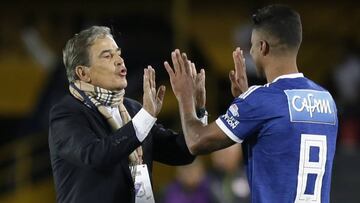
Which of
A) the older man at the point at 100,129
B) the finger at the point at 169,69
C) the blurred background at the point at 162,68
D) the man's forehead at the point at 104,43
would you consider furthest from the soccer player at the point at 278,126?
the blurred background at the point at 162,68

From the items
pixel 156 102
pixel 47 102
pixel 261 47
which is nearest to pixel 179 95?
pixel 156 102

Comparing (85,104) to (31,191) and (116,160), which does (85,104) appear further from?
(31,191)

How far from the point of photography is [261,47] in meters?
4.99

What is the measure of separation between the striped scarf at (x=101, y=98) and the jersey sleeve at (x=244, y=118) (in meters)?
0.49

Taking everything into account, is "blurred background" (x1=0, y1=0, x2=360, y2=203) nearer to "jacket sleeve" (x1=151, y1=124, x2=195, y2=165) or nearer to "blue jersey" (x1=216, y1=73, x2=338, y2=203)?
"jacket sleeve" (x1=151, y1=124, x2=195, y2=165)

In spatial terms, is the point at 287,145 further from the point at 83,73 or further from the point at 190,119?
the point at 83,73

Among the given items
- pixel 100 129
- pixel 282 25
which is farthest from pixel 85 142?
pixel 282 25

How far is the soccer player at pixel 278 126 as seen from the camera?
4859mm

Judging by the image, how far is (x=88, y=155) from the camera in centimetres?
476

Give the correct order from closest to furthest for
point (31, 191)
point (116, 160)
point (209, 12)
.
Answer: point (116, 160), point (31, 191), point (209, 12)

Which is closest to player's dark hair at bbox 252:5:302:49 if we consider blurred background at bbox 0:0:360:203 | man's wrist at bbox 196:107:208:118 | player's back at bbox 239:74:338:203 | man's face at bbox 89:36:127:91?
player's back at bbox 239:74:338:203

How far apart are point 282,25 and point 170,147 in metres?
0.88

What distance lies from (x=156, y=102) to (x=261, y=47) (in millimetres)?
552

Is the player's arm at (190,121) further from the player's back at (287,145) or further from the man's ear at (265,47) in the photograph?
the man's ear at (265,47)
